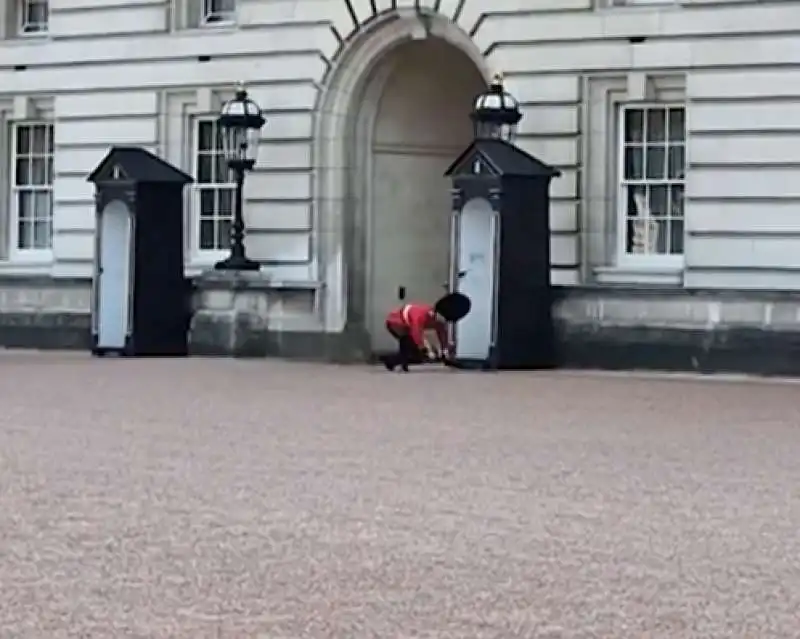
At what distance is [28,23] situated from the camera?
28.9 metres

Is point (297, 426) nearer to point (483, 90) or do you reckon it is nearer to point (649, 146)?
point (649, 146)

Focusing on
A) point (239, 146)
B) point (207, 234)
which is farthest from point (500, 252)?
point (207, 234)

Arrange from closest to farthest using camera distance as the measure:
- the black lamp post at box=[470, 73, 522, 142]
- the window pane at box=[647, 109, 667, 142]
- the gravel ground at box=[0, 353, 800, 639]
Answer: the gravel ground at box=[0, 353, 800, 639]
the black lamp post at box=[470, 73, 522, 142]
the window pane at box=[647, 109, 667, 142]

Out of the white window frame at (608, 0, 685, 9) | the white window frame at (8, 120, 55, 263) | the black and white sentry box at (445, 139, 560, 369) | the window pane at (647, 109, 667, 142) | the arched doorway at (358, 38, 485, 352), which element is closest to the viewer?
the black and white sentry box at (445, 139, 560, 369)

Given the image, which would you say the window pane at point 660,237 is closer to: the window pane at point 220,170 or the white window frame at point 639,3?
the white window frame at point 639,3

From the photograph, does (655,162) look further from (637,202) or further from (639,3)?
(639,3)

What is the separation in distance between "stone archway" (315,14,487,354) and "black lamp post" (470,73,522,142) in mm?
1085

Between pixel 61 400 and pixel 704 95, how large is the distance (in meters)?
7.81

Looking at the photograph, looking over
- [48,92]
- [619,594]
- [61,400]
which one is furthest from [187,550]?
[48,92]

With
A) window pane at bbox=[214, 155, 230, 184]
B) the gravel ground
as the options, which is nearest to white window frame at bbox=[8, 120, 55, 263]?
window pane at bbox=[214, 155, 230, 184]

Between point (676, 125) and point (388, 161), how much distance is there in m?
3.72

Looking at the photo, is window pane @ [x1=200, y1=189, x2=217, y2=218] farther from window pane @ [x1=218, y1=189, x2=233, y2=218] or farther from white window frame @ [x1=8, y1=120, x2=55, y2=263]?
white window frame @ [x1=8, y1=120, x2=55, y2=263]

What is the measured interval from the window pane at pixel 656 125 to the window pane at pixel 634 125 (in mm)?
71

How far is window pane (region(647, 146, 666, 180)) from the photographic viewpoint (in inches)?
939
